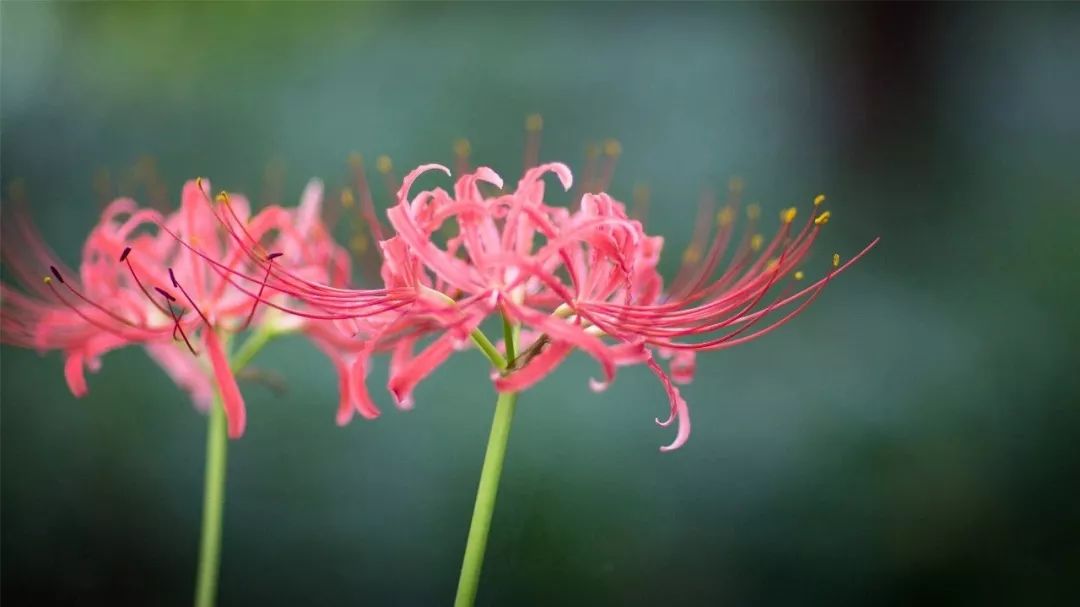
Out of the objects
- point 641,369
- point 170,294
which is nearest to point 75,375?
A: point 170,294

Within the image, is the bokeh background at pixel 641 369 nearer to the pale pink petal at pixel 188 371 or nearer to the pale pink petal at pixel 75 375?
the pale pink petal at pixel 188 371

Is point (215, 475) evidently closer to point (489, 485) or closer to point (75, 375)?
point (75, 375)

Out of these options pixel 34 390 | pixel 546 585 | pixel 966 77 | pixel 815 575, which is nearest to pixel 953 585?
pixel 815 575

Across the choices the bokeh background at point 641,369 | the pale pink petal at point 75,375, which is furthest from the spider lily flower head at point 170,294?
the bokeh background at point 641,369

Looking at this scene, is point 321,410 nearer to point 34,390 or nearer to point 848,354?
point 34,390

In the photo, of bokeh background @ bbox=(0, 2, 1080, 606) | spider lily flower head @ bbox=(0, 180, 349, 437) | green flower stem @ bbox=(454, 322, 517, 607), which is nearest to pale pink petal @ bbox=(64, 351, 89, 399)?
spider lily flower head @ bbox=(0, 180, 349, 437)
